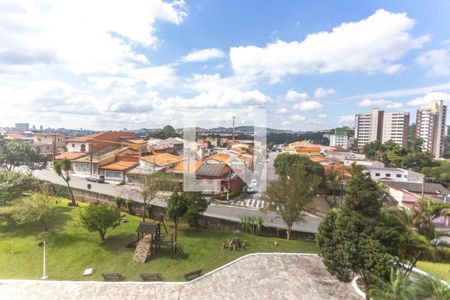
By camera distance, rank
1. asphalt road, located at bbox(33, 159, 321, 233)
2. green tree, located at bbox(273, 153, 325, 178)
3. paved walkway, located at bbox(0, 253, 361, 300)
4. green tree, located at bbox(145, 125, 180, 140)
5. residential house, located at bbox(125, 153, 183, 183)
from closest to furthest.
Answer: paved walkway, located at bbox(0, 253, 361, 300) → asphalt road, located at bbox(33, 159, 321, 233) → residential house, located at bbox(125, 153, 183, 183) → green tree, located at bbox(273, 153, 325, 178) → green tree, located at bbox(145, 125, 180, 140)

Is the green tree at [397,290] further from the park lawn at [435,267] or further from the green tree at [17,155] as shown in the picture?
the green tree at [17,155]

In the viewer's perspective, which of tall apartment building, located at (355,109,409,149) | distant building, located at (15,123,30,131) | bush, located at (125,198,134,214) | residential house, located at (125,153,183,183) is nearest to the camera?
bush, located at (125,198,134,214)

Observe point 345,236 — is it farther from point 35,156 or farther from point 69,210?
point 35,156

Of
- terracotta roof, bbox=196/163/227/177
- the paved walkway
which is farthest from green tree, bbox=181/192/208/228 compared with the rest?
terracotta roof, bbox=196/163/227/177

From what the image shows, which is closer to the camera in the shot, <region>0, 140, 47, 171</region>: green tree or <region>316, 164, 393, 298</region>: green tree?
<region>316, 164, 393, 298</region>: green tree

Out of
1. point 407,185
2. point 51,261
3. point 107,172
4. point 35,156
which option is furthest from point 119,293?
point 407,185

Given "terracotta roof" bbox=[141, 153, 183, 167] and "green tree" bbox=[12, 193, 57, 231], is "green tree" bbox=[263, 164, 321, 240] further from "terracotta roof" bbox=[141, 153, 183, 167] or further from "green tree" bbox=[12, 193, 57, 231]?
"terracotta roof" bbox=[141, 153, 183, 167]

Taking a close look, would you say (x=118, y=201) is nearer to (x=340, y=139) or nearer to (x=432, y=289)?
(x=432, y=289)
